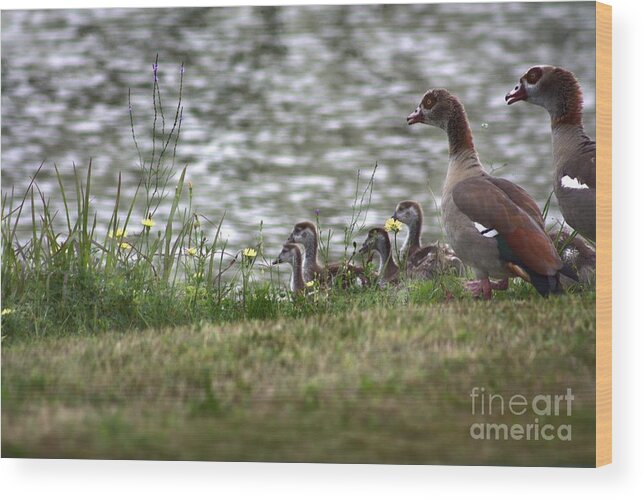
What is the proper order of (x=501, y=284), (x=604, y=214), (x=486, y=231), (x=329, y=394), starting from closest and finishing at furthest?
(x=329, y=394)
(x=604, y=214)
(x=486, y=231)
(x=501, y=284)

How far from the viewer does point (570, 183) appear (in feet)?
16.5

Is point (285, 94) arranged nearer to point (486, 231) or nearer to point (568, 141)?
point (486, 231)

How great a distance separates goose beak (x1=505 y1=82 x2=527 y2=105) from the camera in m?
5.10

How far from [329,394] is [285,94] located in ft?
5.37

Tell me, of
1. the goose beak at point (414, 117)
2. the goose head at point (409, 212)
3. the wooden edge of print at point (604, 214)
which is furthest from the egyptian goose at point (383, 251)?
the wooden edge of print at point (604, 214)

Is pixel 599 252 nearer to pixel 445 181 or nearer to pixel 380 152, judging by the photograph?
pixel 445 181

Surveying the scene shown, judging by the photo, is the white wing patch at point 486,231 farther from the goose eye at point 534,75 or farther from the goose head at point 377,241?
the goose eye at point 534,75

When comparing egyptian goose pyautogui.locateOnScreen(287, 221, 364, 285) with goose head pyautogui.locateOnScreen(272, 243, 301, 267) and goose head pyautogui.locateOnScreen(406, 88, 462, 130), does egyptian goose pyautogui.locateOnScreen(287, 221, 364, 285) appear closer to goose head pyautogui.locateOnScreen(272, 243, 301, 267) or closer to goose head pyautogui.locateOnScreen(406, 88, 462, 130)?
goose head pyautogui.locateOnScreen(272, 243, 301, 267)

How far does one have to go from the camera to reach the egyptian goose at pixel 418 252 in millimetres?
5184

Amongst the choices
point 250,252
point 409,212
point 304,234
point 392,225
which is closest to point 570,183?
point 409,212

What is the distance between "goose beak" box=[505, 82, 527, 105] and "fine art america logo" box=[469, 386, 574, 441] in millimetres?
1513

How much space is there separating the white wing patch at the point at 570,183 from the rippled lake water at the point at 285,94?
86 mm

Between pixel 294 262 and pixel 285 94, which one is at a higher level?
pixel 285 94

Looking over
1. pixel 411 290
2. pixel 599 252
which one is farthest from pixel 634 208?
pixel 411 290
